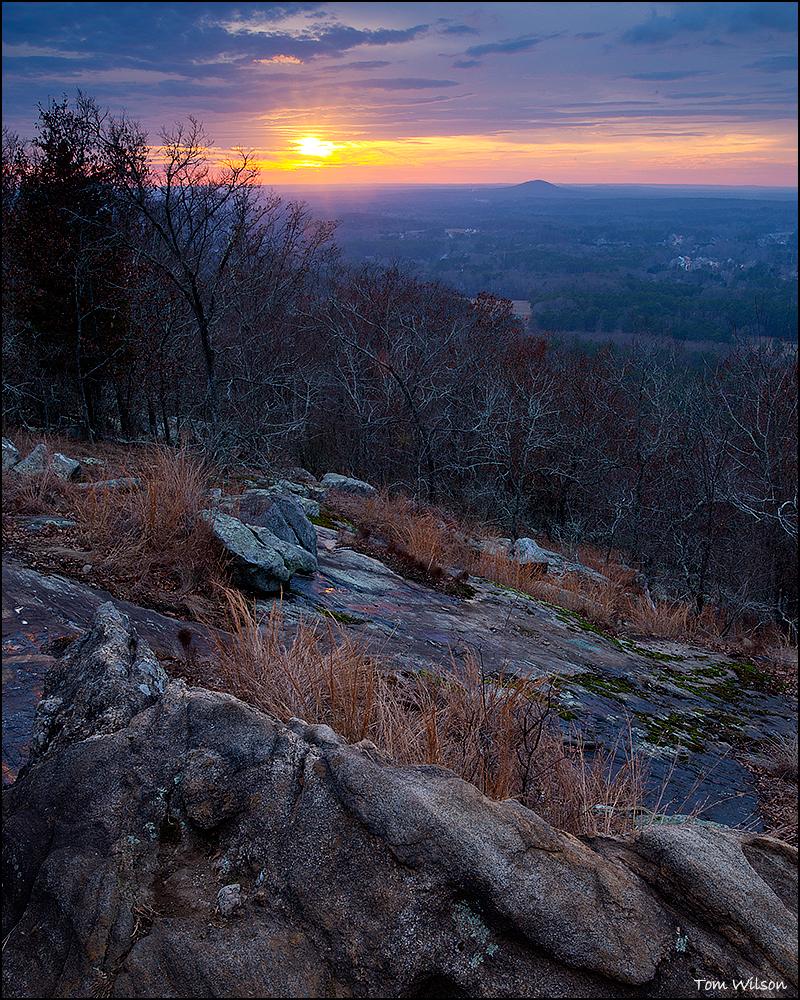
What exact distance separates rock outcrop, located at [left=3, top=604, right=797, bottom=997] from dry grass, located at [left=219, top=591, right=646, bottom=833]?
60cm

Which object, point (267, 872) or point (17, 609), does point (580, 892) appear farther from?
Result: point (17, 609)

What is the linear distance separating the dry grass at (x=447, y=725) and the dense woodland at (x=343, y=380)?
11.6 ft

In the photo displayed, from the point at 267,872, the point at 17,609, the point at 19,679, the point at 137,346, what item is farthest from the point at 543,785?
the point at 137,346

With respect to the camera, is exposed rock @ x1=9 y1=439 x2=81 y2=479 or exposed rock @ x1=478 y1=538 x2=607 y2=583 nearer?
exposed rock @ x1=9 y1=439 x2=81 y2=479

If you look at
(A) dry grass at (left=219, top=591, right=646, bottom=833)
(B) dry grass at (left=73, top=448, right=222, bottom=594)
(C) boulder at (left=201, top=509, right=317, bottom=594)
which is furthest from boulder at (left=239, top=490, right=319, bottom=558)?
(A) dry grass at (left=219, top=591, right=646, bottom=833)

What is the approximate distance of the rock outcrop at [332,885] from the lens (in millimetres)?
1608

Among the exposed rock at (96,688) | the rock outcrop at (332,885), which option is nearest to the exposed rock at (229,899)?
the rock outcrop at (332,885)

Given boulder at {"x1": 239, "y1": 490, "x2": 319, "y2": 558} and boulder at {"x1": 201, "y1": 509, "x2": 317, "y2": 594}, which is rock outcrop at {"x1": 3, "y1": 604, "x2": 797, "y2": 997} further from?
boulder at {"x1": 239, "y1": 490, "x2": 319, "y2": 558}

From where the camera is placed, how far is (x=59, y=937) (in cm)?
164

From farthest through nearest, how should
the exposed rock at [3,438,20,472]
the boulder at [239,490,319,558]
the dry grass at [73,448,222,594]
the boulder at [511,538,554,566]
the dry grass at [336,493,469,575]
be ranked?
1. the boulder at [511,538,554,566]
2. the dry grass at [336,493,469,575]
3. the exposed rock at [3,438,20,472]
4. the boulder at [239,490,319,558]
5. the dry grass at [73,448,222,594]

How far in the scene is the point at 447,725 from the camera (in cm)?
323

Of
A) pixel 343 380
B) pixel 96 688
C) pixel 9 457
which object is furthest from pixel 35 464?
pixel 343 380

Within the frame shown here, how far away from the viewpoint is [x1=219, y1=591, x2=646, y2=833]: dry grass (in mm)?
2732

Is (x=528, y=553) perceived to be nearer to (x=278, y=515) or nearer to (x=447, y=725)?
(x=278, y=515)
